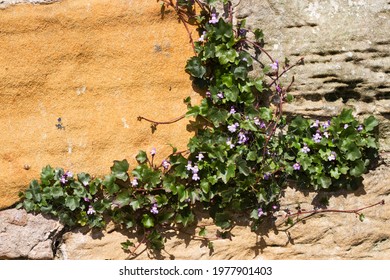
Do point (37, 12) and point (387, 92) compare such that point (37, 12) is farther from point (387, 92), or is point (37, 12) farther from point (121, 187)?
point (387, 92)

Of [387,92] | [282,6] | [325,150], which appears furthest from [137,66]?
[387,92]

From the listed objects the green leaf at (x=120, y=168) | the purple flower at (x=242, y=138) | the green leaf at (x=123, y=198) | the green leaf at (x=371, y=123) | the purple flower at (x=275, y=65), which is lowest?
the green leaf at (x=123, y=198)

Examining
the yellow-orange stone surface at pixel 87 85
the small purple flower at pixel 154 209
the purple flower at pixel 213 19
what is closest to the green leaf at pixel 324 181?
the yellow-orange stone surface at pixel 87 85

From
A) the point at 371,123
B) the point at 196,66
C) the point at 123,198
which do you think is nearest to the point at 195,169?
the point at 123,198

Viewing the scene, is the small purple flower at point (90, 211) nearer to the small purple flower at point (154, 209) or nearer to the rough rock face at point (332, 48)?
the small purple flower at point (154, 209)

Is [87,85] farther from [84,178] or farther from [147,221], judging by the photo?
[147,221]

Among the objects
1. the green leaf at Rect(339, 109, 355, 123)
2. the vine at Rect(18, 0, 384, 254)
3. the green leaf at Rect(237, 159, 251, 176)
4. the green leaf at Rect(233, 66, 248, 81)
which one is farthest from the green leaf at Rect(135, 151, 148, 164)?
the green leaf at Rect(339, 109, 355, 123)
